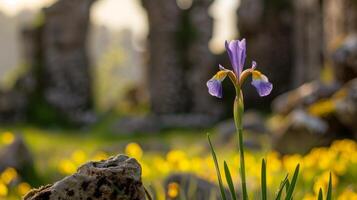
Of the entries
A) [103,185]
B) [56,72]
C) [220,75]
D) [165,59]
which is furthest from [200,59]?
[220,75]

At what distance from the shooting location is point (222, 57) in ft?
87.2

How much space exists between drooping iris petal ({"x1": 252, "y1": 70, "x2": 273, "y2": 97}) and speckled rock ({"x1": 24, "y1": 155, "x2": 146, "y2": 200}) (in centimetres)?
68

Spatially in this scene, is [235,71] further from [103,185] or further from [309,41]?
[309,41]

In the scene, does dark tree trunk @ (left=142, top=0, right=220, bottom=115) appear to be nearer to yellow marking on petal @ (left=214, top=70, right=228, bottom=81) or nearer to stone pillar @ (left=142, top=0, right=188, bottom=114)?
stone pillar @ (left=142, top=0, right=188, bottom=114)

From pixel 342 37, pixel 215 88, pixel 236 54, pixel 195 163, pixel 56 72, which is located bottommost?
pixel 56 72

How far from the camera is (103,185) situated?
2830 mm

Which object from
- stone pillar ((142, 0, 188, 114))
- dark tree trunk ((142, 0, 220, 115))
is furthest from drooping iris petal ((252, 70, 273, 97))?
stone pillar ((142, 0, 188, 114))

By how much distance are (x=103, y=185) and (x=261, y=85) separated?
0.82 m

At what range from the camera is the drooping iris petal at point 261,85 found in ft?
8.10

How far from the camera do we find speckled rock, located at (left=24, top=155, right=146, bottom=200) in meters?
2.82

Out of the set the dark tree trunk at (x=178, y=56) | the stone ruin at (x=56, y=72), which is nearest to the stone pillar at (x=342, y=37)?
the dark tree trunk at (x=178, y=56)

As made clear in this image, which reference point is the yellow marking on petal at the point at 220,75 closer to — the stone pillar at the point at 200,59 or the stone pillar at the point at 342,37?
the stone pillar at the point at 342,37

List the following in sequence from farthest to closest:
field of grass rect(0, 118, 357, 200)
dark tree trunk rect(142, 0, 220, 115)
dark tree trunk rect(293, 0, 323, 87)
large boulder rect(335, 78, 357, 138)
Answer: dark tree trunk rect(142, 0, 220, 115)
dark tree trunk rect(293, 0, 323, 87)
large boulder rect(335, 78, 357, 138)
field of grass rect(0, 118, 357, 200)

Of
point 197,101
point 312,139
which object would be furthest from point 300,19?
point 312,139
